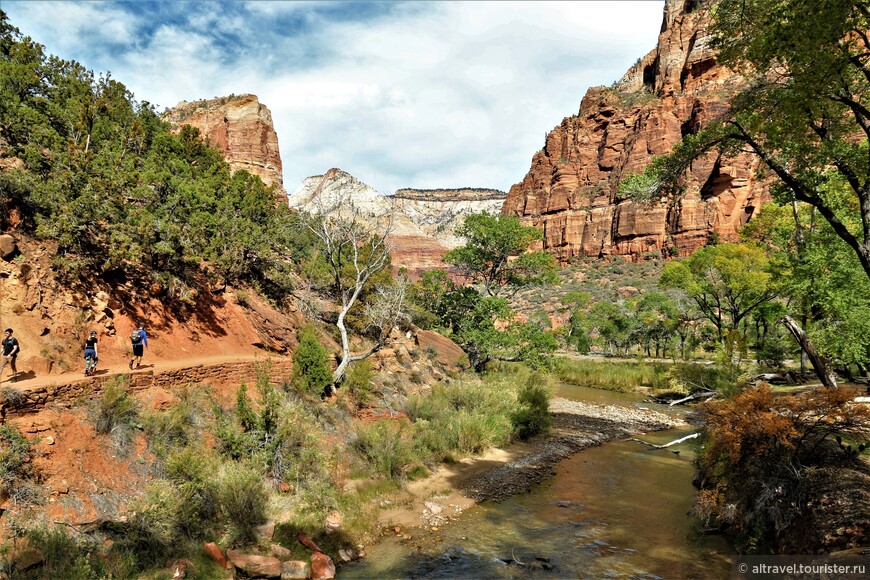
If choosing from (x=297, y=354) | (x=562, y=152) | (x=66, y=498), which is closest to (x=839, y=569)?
(x=66, y=498)

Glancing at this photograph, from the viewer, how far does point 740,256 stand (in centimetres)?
2817

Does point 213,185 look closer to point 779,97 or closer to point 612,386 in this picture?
point 779,97

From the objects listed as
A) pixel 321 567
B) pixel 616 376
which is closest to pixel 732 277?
pixel 616 376

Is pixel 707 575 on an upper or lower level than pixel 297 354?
lower

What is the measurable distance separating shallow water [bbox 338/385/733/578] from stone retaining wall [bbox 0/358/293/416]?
6563 mm

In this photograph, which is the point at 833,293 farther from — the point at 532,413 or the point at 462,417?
the point at 462,417

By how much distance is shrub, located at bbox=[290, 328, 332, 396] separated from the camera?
48.4ft

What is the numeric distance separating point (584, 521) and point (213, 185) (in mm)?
22772

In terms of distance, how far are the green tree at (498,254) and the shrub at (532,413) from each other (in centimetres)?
727

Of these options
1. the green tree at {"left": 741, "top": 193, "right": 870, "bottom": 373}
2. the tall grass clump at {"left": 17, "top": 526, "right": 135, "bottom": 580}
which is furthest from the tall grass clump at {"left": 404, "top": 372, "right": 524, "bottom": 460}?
the green tree at {"left": 741, "top": 193, "right": 870, "bottom": 373}

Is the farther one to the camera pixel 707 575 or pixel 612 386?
pixel 612 386

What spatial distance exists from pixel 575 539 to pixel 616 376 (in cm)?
2783

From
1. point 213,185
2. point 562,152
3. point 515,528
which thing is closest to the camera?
point 515,528

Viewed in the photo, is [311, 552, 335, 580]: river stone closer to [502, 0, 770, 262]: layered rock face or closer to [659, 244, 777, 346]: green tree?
[659, 244, 777, 346]: green tree
